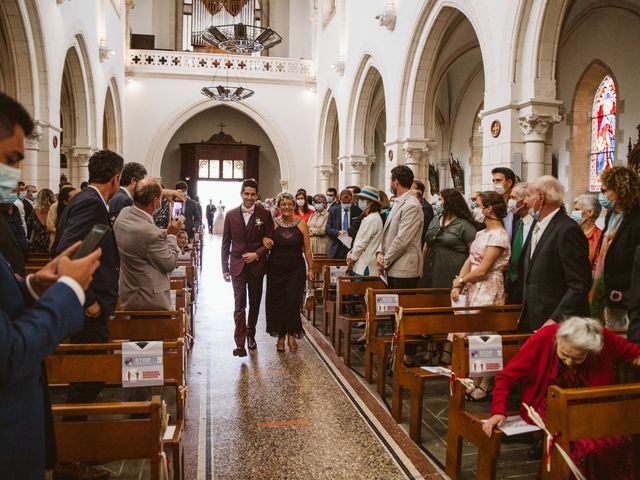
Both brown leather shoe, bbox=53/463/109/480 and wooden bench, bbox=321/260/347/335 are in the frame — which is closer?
brown leather shoe, bbox=53/463/109/480

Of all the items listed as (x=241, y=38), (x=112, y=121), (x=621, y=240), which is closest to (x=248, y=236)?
(x=621, y=240)

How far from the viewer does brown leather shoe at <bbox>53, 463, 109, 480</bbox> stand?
2.69m

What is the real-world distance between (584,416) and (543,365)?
451mm

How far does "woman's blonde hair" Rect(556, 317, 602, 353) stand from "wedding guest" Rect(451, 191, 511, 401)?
1.65 meters

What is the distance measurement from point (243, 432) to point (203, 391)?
89cm

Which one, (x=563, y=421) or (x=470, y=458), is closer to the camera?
(x=563, y=421)

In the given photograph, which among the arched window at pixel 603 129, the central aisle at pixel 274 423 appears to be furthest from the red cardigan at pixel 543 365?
the arched window at pixel 603 129

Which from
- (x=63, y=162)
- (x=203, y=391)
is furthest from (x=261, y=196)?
(x=203, y=391)

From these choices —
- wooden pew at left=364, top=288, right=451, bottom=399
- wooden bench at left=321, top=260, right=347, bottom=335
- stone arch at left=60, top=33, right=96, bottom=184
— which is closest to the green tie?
wooden pew at left=364, top=288, right=451, bottom=399

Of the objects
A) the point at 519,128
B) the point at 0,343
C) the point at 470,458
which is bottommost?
the point at 470,458

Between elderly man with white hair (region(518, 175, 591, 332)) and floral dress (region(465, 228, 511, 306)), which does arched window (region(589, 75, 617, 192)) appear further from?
elderly man with white hair (region(518, 175, 591, 332))

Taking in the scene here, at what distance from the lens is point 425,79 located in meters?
10.3

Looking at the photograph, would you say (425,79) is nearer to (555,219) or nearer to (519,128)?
(519,128)

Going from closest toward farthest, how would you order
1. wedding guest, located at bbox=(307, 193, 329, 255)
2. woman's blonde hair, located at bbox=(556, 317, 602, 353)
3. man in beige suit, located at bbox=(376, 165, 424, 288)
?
woman's blonde hair, located at bbox=(556, 317, 602, 353), man in beige suit, located at bbox=(376, 165, 424, 288), wedding guest, located at bbox=(307, 193, 329, 255)
